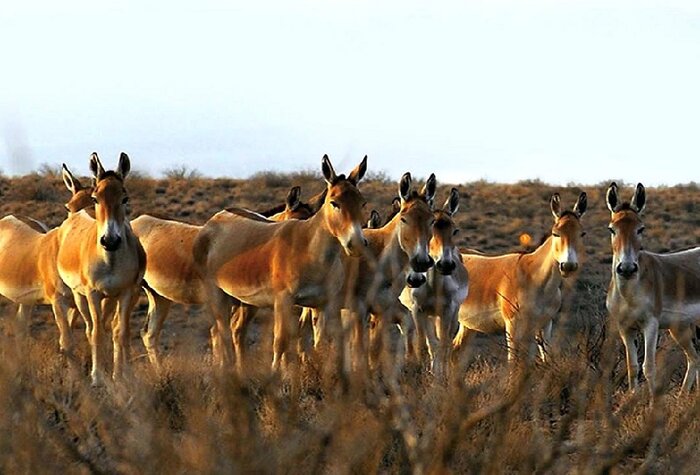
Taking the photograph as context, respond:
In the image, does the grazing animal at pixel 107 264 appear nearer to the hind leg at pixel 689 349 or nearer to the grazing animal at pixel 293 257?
the grazing animal at pixel 293 257

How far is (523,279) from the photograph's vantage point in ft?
58.6

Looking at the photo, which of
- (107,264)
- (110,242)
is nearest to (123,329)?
(107,264)

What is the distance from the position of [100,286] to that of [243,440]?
30.2ft

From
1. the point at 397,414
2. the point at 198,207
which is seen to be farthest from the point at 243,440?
the point at 198,207

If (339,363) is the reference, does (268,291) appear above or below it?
below

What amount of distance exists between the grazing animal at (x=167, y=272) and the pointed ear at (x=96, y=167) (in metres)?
1.77

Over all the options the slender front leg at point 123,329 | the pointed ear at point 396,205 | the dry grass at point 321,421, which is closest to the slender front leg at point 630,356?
the dry grass at point 321,421

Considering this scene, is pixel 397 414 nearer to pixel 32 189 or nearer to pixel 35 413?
pixel 35 413

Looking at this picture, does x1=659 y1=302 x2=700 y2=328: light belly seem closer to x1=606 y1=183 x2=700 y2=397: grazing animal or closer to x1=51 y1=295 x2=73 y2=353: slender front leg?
x1=606 y1=183 x2=700 y2=397: grazing animal

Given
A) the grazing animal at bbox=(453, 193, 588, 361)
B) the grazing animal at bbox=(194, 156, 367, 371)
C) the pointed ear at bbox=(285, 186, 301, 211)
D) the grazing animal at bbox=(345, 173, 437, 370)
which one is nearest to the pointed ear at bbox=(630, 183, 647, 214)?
the grazing animal at bbox=(453, 193, 588, 361)

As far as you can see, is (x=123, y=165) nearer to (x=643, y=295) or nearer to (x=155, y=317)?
(x=155, y=317)

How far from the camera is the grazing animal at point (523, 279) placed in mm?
17031

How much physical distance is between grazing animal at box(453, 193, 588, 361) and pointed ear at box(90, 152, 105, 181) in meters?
5.03

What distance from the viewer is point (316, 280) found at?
14531mm
